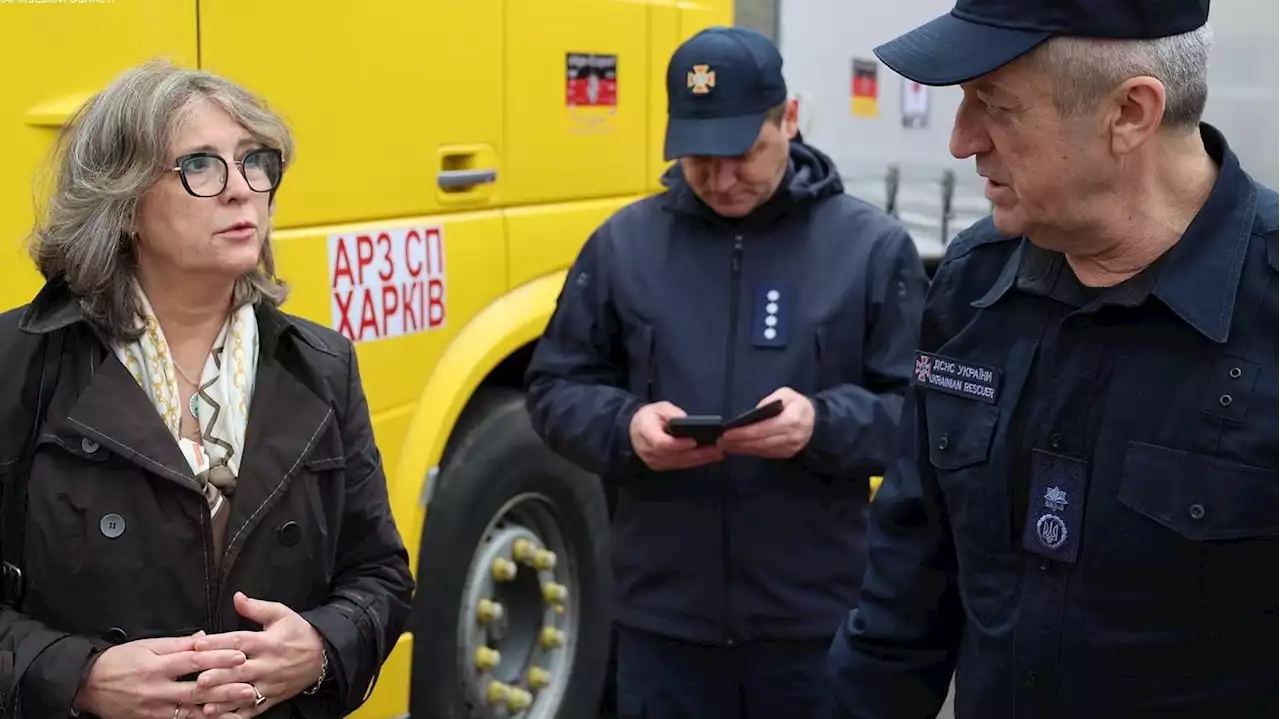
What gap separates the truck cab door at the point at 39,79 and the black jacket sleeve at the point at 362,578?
2.33 feet

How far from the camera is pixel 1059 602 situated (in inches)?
78.4

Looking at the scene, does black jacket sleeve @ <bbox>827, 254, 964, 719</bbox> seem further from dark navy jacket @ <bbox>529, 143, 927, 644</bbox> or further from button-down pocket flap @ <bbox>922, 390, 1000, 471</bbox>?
dark navy jacket @ <bbox>529, 143, 927, 644</bbox>

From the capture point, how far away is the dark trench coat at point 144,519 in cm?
223

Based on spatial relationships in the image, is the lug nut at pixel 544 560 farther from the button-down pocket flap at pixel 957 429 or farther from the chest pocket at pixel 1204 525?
the chest pocket at pixel 1204 525

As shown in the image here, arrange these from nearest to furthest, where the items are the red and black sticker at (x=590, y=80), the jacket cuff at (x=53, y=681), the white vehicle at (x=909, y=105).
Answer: the jacket cuff at (x=53, y=681)
the red and black sticker at (x=590, y=80)
the white vehicle at (x=909, y=105)

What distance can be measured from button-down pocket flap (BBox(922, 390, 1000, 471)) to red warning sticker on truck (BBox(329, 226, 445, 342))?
5.29ft

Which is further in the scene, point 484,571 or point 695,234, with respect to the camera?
point 484,571

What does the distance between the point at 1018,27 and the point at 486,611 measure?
8.37 feet

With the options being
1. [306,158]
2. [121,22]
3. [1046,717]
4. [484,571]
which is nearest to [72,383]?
[121,22]

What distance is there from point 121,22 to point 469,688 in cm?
193

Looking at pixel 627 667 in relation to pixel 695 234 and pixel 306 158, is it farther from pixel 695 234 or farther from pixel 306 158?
pixel 306 158

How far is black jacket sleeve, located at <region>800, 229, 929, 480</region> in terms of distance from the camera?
308 cm

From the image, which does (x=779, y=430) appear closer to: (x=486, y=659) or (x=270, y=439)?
(x=270, y=439)

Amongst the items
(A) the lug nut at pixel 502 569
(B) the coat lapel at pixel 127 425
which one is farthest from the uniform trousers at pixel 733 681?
(B) the coat lapel at pixel 127 425
